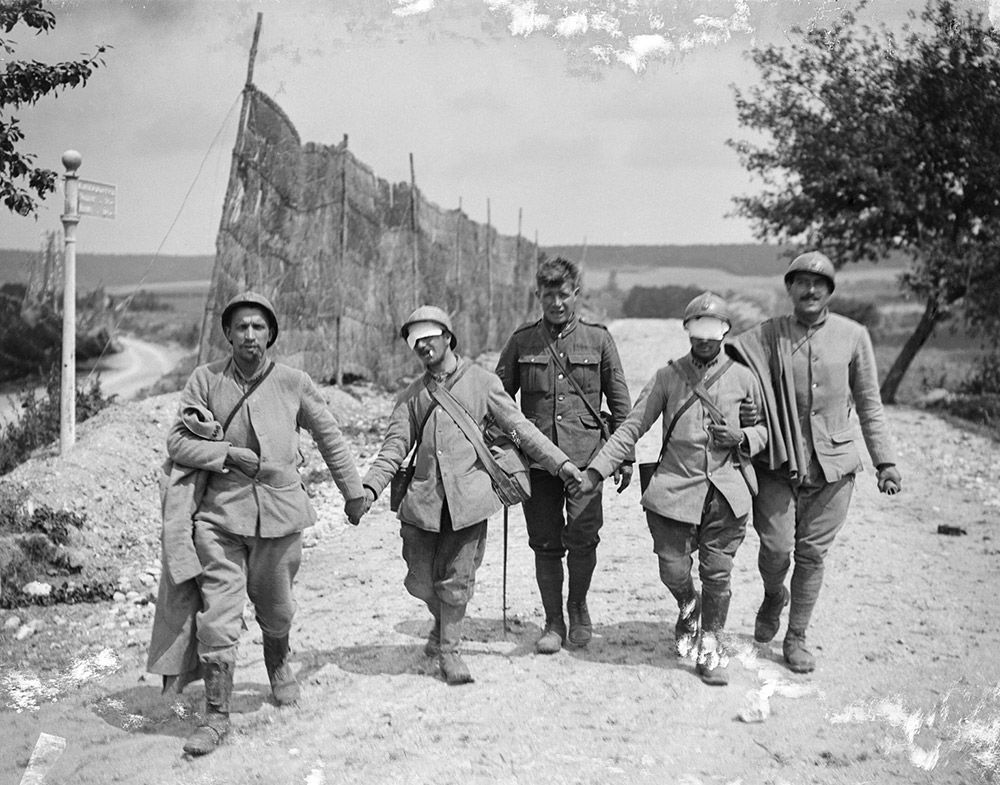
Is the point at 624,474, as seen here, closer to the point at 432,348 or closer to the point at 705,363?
the point at 705,363

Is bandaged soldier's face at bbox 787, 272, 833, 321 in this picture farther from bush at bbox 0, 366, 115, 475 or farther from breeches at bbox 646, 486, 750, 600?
bush at bbox 0, 366, 115, 475

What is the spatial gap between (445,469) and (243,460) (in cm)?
92

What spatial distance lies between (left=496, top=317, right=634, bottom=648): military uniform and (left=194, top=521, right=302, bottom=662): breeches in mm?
1301

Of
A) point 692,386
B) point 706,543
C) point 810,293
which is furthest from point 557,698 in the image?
point 810,293

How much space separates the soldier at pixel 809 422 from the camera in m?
5.14

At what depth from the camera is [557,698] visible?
15.9 feet

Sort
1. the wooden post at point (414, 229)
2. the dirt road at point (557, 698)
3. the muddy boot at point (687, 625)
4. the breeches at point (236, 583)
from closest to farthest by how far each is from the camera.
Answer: the dirt road at point (557, 698), the breeches at point (236, 583), the muddy boot at point (687, 625), the wooden post at point (414, 229)

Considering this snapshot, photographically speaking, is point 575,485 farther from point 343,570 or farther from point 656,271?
point 656,271

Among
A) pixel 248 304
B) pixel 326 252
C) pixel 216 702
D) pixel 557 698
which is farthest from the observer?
pixel 326 252

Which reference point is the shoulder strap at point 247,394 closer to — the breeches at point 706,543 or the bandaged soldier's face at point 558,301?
the bandaged soldier's face at point 558,301

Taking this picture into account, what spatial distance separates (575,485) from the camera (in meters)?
5.20

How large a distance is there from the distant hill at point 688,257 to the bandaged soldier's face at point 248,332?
18.9 m

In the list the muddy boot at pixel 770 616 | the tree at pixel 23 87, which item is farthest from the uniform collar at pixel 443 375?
the tree at pixel 23 87

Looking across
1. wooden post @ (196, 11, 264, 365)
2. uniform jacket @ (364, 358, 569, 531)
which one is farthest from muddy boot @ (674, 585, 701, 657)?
wooden post @ (196, 11, 264, 365)
